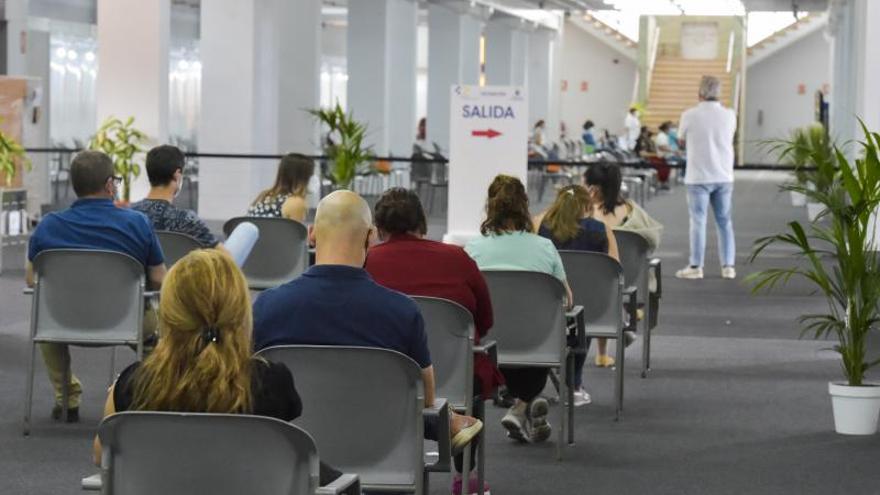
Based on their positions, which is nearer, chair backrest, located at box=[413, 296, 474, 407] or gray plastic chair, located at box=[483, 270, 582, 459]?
chair backrest, located at box=[413, 296, 474, 407]

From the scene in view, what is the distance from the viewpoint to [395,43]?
25.5 meters

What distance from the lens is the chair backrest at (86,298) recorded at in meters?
5.97

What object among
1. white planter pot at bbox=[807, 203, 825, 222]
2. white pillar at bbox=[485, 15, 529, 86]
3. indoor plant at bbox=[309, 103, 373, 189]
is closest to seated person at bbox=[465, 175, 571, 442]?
indoor plant at bbox=[309, 103, 373, 189]

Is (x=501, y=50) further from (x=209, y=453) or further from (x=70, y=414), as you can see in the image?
(x=209, y=453)

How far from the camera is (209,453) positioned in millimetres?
2908

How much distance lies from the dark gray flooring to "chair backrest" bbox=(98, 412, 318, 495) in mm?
2444

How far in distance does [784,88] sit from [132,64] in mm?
29818

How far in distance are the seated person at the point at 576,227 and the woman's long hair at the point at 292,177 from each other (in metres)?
1.89

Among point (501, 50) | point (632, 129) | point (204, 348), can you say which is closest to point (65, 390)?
point (204, 348)

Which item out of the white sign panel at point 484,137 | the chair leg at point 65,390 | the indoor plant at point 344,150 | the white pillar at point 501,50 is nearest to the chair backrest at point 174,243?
the chair leg at point 65,390

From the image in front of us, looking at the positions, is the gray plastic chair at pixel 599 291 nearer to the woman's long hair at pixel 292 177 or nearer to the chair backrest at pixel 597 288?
the chair backrest at pixel 597 288

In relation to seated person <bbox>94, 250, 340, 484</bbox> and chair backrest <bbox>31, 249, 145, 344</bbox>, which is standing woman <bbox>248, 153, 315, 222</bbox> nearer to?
chair backrest <bbox>31, 249, 145, 344</bbox>

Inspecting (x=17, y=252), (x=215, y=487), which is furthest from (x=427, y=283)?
(x=17, y=252)

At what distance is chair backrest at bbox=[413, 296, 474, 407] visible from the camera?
4699mm
